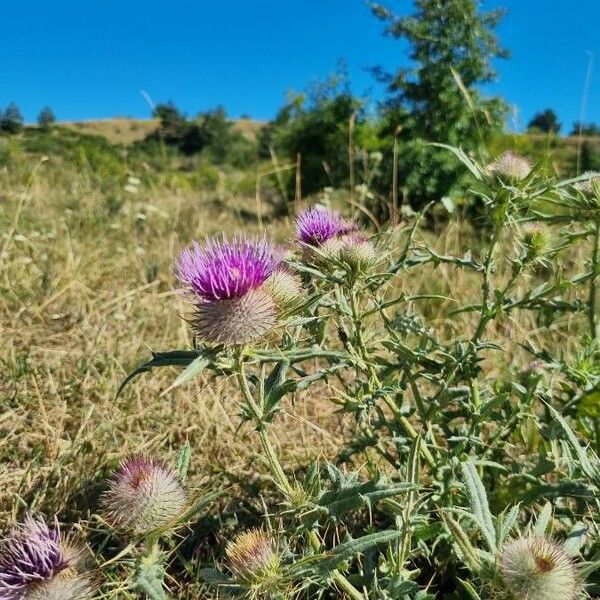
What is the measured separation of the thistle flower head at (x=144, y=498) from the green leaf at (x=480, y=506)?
2.42ft

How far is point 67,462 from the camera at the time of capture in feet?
9.33

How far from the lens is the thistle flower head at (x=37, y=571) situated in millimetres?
1613

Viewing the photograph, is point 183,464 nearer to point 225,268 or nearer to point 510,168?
point 225,268

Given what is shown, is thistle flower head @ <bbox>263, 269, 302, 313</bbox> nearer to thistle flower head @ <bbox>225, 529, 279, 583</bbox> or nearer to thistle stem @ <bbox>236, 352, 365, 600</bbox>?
thistle stem @ <bbox>236, 352, 365, 600</bbox>

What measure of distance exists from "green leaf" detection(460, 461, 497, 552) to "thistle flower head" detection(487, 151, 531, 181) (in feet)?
3.64

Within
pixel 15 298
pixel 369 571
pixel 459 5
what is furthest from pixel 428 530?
pixel 459 5

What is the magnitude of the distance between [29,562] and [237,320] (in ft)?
2.51

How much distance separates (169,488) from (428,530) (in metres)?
0.73

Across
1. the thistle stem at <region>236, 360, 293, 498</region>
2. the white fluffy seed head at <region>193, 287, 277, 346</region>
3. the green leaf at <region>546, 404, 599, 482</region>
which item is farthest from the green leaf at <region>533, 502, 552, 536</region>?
the white fluffy seed head at <region>193, 287, 277, 346</region>

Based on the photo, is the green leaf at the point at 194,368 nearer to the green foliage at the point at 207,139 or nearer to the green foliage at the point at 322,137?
the green foliage at the point at 322,137

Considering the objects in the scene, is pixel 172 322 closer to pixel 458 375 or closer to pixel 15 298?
pixel 15 298

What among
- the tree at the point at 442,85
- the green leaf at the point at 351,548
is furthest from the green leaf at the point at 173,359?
the tree at the point at 442,85

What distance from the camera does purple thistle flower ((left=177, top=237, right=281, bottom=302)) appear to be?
1818 millimetres

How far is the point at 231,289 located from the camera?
5.92 ft
